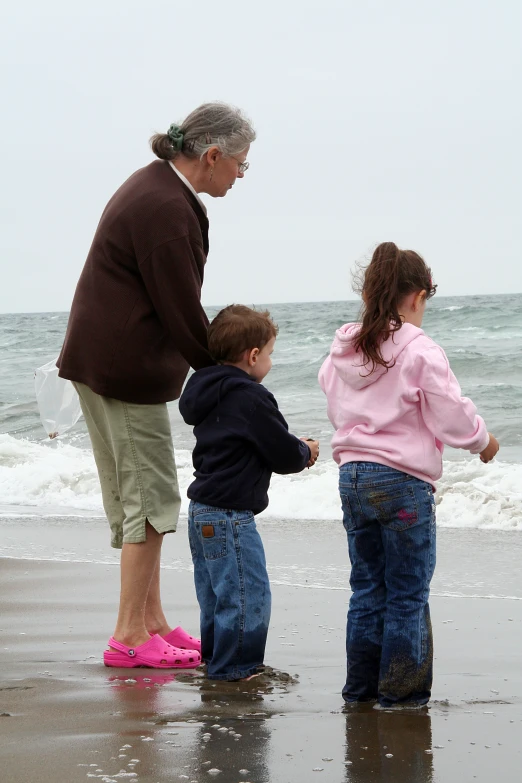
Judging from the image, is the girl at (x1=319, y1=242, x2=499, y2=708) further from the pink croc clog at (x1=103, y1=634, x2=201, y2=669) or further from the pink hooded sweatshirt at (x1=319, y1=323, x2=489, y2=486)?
the pink croc clog at (x1=103, y1=634, x2=201, y2=669)

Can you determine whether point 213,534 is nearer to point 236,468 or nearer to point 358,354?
point 236,468

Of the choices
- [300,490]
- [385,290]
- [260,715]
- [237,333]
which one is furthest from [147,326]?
[300,490]

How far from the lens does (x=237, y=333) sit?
2.88m

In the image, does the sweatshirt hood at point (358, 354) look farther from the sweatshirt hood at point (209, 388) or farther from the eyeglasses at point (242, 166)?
the eyeglasses at point (242, 166)

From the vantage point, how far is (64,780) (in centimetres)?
202

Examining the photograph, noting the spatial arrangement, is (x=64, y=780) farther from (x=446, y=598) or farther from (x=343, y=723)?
(x=446, y=598)

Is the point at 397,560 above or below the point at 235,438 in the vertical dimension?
A: below

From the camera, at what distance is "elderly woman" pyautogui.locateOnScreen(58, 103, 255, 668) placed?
2.89 meters

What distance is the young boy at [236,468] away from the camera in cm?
284

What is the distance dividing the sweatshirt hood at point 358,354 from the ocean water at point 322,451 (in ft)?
12.6

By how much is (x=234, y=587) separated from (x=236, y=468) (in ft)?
1.13

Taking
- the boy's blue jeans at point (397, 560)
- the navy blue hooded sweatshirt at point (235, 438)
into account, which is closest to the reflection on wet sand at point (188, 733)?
the boy's blue jeans at point (397, 560)

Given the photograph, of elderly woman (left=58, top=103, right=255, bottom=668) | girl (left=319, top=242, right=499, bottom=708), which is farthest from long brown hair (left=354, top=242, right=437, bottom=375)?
elderly woman (left=58, top=103, right=255, bottom=668)

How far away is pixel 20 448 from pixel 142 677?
22.8 ft
